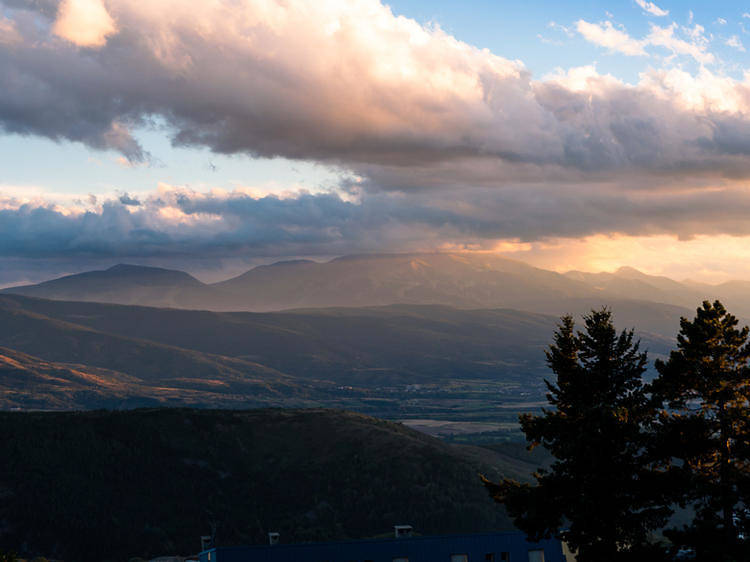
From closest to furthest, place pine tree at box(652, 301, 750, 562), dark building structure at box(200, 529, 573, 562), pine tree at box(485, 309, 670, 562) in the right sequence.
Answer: pine tree at box(652, 301, 750, 562), pine tree at box(485, 309, 670, 562), dark building structure at box(200, 529, 573, 562)

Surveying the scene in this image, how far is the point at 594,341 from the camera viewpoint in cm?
5100

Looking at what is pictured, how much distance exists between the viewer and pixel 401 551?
72.9 m

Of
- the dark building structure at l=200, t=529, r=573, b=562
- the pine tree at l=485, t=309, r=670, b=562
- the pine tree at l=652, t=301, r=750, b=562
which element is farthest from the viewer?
the dark building structure at l=200, t=529, r=573, b=562

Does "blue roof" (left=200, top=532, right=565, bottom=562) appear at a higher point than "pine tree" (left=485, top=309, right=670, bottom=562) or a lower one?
lower

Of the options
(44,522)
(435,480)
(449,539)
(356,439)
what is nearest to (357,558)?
(449,539)

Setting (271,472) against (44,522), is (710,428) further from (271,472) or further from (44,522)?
(271,472)

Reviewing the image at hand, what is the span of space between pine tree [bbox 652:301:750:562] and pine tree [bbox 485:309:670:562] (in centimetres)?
158

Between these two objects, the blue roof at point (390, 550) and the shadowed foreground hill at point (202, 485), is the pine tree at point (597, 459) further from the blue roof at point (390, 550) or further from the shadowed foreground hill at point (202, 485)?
the shadowed foreground hill at point (202, 485)

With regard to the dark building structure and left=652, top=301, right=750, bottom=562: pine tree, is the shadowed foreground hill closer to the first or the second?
the dark building structure

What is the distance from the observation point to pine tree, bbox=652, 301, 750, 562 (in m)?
47.8

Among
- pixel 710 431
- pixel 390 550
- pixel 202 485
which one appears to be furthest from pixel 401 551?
pixel 202 485

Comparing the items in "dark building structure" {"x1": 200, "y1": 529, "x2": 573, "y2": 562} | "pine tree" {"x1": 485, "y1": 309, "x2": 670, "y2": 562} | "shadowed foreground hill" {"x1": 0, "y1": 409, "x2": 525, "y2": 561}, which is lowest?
"shadowed foreground hill" {"x1": 0, "y1": 409, "x2": 525, "y2": 561}

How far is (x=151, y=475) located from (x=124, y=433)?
17.8 meters

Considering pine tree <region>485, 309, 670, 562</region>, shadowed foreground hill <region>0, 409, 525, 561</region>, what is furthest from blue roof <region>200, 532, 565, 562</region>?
shadowed foreground hill <region>0, 409, 525, 561</region>
